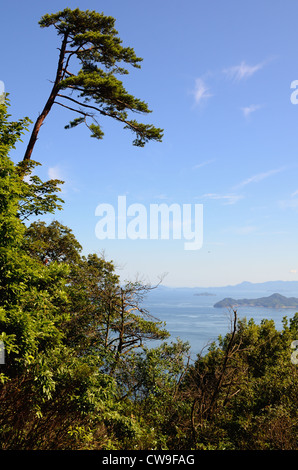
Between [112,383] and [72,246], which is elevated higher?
[72,246]

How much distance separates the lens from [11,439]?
603 centimetres

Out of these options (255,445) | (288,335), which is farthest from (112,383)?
(288,335)

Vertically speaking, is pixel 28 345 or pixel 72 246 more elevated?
pixel 72 246

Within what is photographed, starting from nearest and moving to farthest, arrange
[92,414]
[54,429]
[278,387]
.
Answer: [54,429]
[92,414]
[278,387]

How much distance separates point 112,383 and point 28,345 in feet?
10.4

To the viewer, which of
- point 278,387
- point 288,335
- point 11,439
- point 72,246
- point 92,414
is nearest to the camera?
point 11,439

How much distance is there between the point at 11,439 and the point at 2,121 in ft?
25.4
